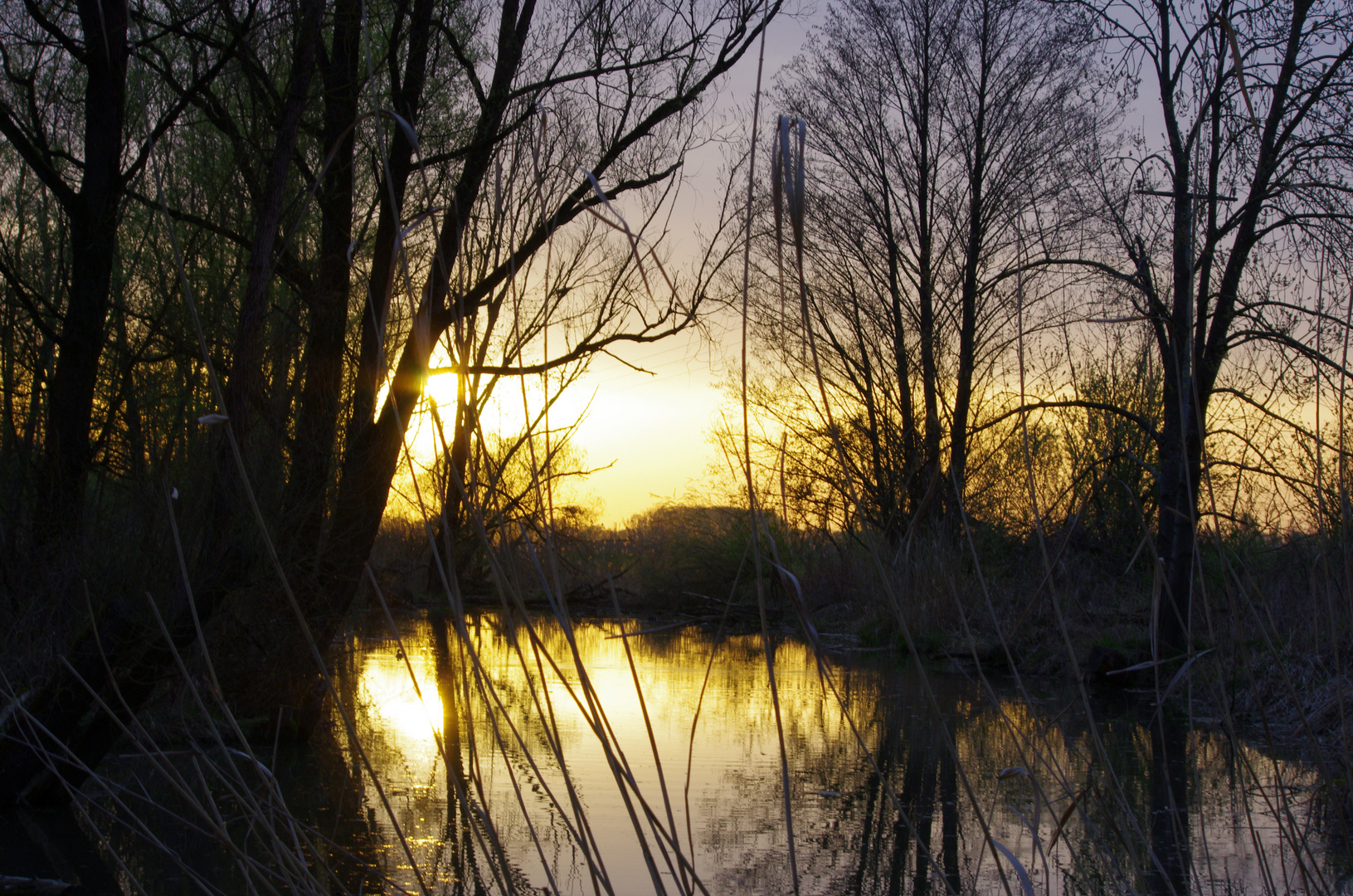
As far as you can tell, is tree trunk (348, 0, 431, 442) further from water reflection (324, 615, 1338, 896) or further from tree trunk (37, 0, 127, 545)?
water reflection (324, 615, 1338, 896)

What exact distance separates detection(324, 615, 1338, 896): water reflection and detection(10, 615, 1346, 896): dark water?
0.02 meters

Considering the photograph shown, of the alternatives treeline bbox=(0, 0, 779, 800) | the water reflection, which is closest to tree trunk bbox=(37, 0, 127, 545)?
treeline bbox=(0, 0, 779, 800)

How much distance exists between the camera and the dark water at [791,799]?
64.4 inches

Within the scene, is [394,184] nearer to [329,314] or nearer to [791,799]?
[329,314]

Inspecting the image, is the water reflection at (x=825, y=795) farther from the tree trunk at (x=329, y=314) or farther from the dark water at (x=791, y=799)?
the tree trunk at (x=329, y=314)

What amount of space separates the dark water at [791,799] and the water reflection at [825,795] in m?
→ 0.02

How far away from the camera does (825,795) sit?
3.98m

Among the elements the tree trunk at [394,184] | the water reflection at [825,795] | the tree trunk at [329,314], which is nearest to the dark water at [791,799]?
the water reflection at [825,795]

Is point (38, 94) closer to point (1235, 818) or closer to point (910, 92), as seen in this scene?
point (1235, 818)

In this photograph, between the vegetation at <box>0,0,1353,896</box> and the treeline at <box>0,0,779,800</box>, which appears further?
the treeline at <box>0,0,779,800</box>

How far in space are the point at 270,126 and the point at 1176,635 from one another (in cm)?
706

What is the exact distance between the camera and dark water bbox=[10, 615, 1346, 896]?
164 centimetres

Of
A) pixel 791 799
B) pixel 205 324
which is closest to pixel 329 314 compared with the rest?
pixel 205 324

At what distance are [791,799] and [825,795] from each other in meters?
0.21
